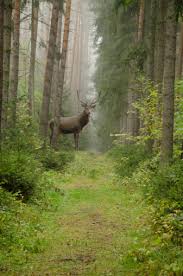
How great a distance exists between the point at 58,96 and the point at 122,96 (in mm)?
7086

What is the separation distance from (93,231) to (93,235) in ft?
0.95

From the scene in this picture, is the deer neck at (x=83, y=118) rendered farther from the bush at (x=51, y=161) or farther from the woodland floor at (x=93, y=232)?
the woodland floor at (x=93, y=232)

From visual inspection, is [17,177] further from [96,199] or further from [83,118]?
[83,118]

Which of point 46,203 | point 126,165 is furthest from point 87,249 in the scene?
point 126,165

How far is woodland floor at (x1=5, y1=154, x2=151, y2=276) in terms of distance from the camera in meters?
6.48

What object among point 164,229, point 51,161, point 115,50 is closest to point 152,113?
point 51,161

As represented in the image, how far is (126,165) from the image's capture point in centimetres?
1653

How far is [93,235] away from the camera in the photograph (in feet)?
27.3

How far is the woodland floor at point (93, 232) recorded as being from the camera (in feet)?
21.3

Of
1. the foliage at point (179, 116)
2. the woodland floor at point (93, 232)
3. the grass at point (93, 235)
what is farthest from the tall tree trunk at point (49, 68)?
the foliage at point (179, 116)

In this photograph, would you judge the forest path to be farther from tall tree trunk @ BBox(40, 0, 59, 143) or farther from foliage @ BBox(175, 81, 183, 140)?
tall tree trunk @ BBox(40, 0, 59, 143)

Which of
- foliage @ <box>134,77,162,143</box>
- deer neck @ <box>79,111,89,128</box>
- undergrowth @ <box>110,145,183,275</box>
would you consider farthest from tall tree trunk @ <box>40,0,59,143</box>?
deer neck @ <box>79,111,89,128</box>

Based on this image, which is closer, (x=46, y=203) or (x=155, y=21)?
(x=46, y=203)

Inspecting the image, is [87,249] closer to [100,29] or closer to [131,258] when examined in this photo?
[131,258]
